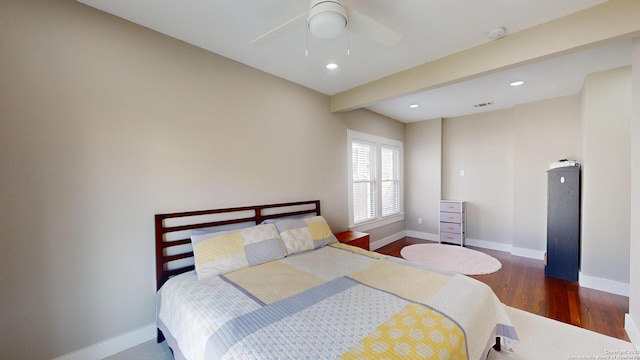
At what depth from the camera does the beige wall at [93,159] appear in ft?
5.27

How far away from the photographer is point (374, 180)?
466cm

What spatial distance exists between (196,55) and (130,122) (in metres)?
0.91

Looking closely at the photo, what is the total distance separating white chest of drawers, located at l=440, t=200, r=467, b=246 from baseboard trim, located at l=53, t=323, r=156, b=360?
487 centimetres

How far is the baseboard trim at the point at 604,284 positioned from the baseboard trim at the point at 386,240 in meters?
2.70

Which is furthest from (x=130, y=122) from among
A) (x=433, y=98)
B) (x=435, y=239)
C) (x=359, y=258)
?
(x=435, y=239)

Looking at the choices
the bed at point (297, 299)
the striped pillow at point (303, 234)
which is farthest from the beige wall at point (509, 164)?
the striped pillow at point (303, 234)

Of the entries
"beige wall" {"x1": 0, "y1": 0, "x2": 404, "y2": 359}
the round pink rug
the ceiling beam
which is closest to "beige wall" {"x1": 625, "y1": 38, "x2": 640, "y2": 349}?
the ceiling beam

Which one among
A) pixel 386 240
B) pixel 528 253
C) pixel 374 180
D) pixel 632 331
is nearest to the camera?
pixel 632 331

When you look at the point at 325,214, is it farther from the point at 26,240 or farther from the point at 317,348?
the point at 26,240

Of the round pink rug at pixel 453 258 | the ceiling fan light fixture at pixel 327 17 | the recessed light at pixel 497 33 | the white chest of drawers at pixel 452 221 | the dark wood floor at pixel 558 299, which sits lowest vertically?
the dark wood floor at pixel 558 299

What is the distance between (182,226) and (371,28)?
2255 mm

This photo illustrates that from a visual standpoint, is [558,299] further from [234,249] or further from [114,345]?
[114,345]

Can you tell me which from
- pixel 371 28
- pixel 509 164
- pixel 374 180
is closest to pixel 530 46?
pixel 371 28

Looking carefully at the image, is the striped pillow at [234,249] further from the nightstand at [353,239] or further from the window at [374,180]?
the window at [374,180]
